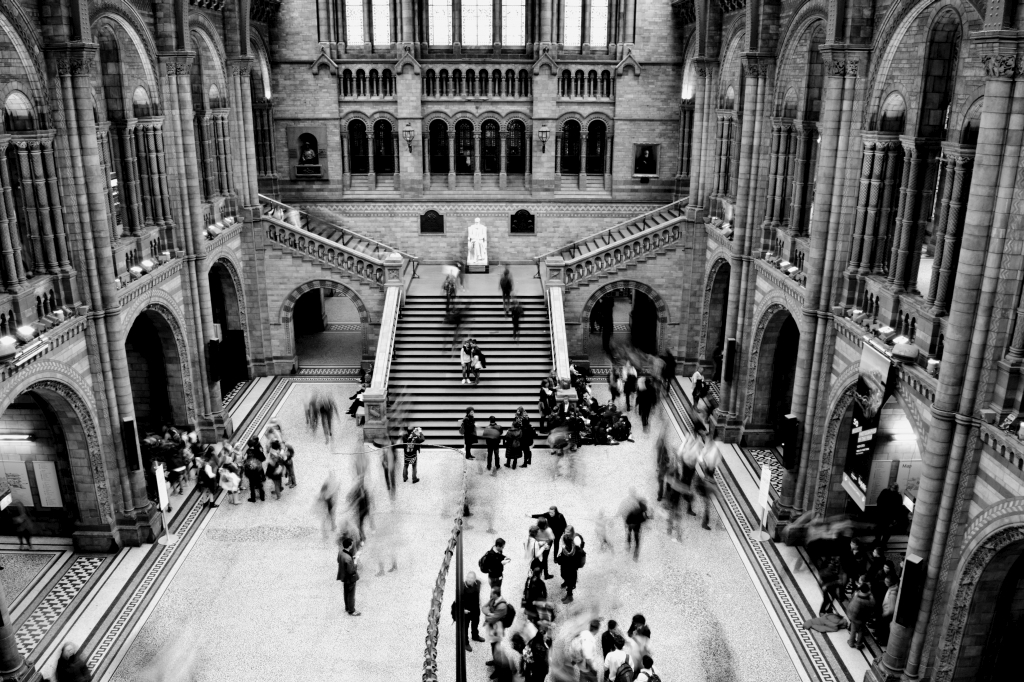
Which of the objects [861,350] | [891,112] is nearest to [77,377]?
[861,350]

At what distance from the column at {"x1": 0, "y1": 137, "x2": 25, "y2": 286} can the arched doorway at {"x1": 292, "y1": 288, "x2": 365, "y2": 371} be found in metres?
14.2

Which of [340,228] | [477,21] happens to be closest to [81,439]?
[340,228]

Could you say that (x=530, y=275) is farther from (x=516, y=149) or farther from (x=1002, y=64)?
(x=1002, y=64)

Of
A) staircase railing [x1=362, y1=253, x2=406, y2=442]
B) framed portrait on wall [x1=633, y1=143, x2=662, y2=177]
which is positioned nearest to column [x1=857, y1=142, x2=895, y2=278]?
staircase railing [x1=362, y1=253, x2=406, y2=442]

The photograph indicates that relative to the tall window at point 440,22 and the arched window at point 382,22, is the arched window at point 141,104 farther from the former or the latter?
the tall window at point 440,22

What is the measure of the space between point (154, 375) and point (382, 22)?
15193 millimetres

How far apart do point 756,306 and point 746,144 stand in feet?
13.7

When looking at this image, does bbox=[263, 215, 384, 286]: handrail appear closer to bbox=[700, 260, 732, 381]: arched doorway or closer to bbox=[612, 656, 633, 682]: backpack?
bbox=[700, 260, 732, 381]: arched doorway

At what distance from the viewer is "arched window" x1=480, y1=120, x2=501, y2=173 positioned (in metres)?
32.0

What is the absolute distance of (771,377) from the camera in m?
22.8

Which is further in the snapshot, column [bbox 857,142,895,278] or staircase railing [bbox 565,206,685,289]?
staircase railing [bbox 565,206,685,289]

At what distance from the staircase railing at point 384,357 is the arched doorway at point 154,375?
4711mm

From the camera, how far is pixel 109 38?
752 inches

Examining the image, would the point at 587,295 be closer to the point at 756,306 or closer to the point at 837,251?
the point at 756,306
